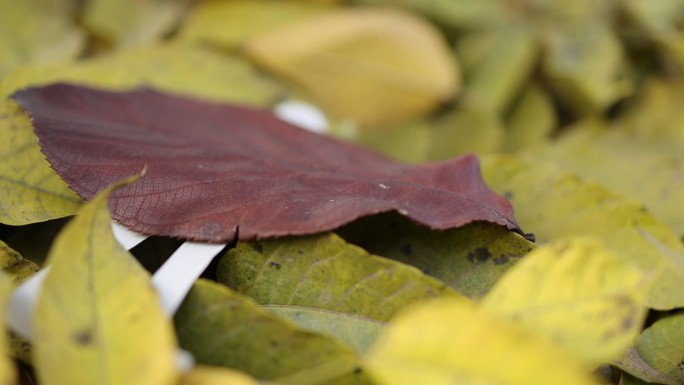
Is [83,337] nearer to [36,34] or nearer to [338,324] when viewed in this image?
[338,324]

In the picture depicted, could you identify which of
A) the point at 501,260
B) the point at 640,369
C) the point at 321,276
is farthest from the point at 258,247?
the point at 640,369

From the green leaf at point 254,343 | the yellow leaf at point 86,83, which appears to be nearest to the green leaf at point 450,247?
the green leaf at point 254,343

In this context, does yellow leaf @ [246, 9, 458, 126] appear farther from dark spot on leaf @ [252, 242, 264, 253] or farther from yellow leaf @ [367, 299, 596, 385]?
yellow leaf @ [367, 299, 596, 385]

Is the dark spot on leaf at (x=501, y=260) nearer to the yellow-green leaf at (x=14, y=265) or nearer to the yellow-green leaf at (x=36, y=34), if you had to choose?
the yellow-green leaf at (x=14, y=265)

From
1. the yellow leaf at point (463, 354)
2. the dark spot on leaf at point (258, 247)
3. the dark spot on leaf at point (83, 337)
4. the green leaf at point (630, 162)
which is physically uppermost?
the yellow leaf at point (463, 354)

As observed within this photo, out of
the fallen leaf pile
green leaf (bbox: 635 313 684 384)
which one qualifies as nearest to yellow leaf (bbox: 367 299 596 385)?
the fallen leaf pile

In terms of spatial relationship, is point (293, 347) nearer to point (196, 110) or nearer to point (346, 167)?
point (346, 167)
